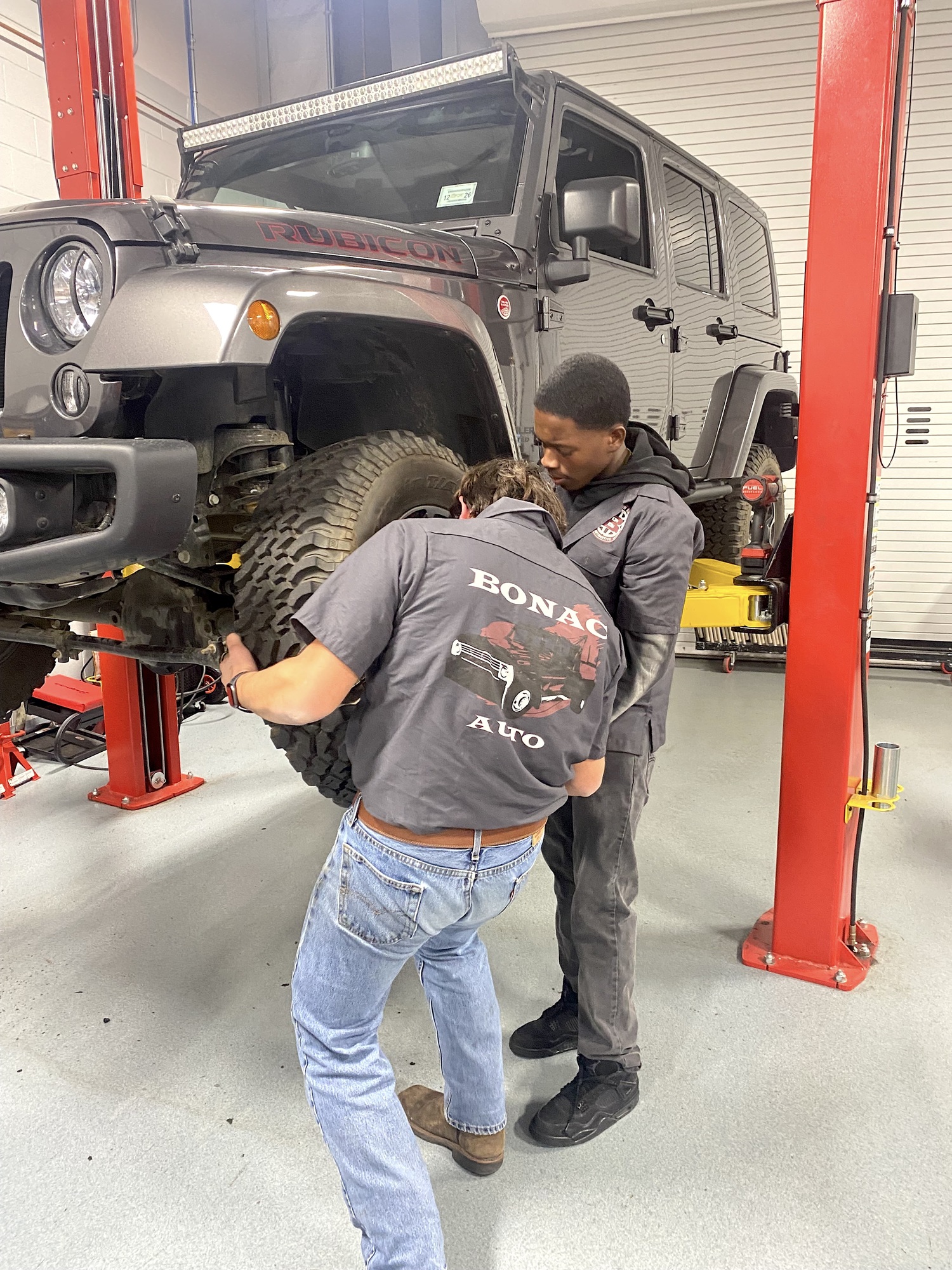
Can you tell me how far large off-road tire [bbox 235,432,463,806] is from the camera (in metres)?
1.73

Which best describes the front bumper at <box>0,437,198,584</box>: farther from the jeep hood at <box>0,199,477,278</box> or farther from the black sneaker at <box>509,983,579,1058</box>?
the black sneaker at <box>509,983,579,1058</box>

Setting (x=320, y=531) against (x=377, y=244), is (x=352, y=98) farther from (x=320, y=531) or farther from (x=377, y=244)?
(x=320, y=531)

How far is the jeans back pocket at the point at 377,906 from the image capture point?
1347 millimetres

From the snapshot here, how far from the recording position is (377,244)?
2027mm

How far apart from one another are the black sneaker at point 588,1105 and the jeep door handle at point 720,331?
3110 millimetres

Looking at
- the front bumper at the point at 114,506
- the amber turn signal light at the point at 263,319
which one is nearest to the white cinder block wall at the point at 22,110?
the amber turn signal light at the point at 263,319

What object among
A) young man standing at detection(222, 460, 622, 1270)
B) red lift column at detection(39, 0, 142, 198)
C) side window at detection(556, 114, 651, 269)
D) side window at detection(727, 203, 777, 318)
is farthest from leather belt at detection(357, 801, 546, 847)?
side window at detection(727, 203, 777, 318)

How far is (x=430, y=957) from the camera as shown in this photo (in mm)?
1648

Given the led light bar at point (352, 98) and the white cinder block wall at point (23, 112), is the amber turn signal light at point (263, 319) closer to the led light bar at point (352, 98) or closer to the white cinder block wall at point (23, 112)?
the led light bar at point (352, 98)

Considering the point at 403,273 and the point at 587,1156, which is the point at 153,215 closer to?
the point at 403,273

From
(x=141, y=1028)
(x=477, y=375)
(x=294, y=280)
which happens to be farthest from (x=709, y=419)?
(x=141, y=1028)

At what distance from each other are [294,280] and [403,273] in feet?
1.20

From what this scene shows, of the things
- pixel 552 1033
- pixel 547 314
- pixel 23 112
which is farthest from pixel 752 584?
pixel 23 112

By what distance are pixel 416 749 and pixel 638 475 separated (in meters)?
0.81
